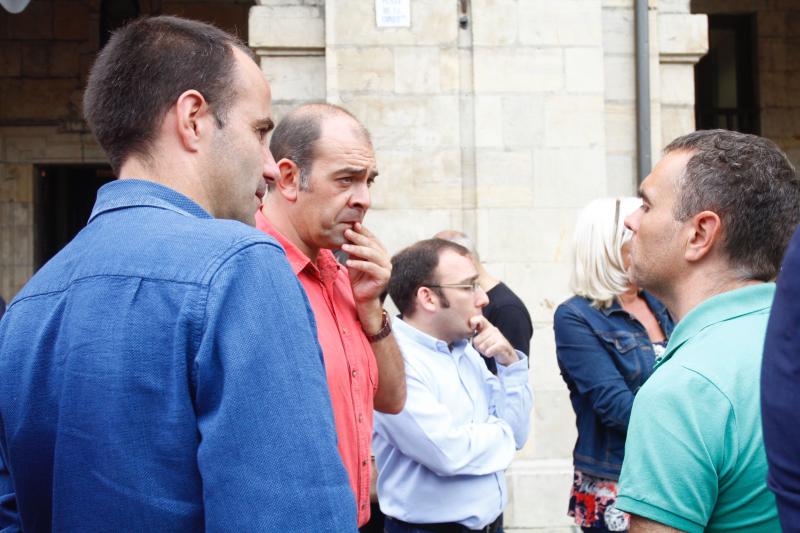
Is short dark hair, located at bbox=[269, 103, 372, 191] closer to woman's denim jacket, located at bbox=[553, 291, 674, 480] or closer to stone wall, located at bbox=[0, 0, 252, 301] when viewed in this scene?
woman's denim jacket, located at bbox=[553, 291, 674, 480]

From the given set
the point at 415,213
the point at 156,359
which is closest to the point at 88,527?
the point at 156,359

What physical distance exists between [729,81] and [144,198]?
11.0m

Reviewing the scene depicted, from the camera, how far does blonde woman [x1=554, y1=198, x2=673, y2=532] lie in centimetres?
363

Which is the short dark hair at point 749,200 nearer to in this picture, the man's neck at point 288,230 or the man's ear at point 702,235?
the man's ear at point 702,235

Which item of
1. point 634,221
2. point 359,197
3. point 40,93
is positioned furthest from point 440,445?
point 40,93

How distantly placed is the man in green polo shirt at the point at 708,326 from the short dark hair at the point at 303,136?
94cm

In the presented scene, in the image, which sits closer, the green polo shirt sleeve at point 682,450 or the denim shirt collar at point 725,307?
the green polo shirt sleeve at point 682,450

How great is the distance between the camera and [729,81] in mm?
11375

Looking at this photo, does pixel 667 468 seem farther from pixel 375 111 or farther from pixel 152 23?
pixel 375 111

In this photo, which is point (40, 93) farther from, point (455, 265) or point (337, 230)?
point (337, 230)

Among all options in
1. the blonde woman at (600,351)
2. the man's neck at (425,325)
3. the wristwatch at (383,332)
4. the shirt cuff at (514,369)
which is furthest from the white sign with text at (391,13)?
the wristwatch at (383,332)

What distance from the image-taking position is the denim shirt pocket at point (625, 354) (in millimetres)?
3674

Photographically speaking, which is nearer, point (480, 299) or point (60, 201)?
point (480, 299)

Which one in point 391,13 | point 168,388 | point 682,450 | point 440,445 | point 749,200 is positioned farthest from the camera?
point 391,13
